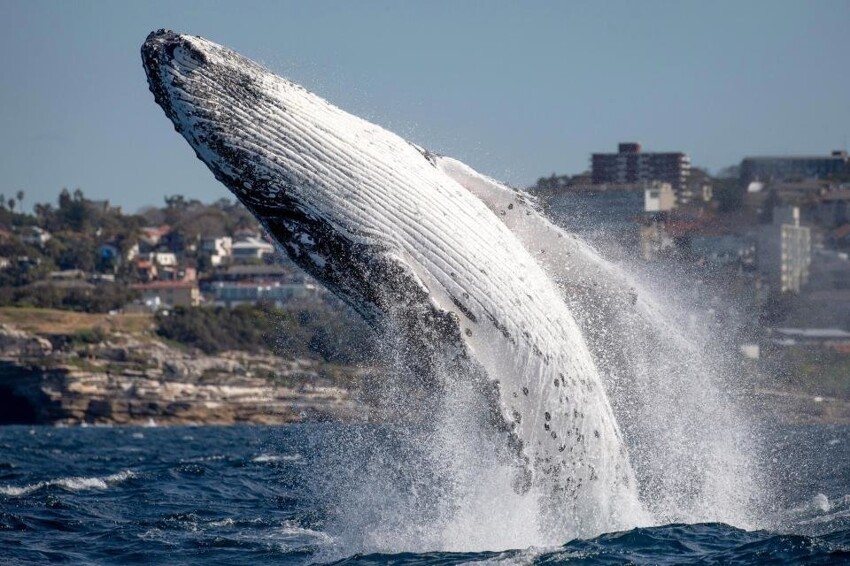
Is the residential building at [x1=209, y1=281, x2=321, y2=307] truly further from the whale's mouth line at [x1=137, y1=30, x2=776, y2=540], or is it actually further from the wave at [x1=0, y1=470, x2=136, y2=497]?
the whale's mouth line at [x1=137, y1=30, x2=776, y2=540]

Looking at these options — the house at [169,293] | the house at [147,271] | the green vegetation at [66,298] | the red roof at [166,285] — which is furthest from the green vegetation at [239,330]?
the house at [147,271]

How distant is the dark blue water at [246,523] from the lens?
11445 mm

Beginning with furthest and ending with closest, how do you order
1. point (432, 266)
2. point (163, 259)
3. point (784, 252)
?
point (163, 259) → point (784, 252) → point (432, 266)

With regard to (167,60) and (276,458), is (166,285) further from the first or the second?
(167,60)

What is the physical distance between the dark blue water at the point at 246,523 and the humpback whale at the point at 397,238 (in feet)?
4.20

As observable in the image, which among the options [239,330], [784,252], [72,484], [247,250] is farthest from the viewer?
[247,250]

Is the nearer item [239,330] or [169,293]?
[239,330]

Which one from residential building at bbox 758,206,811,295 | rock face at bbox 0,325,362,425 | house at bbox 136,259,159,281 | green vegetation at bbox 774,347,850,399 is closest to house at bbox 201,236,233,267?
house at bbox 136,259,159,281

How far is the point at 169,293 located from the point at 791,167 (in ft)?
189

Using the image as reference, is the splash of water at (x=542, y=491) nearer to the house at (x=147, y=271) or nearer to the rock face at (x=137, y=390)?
the rock face at (x=137, y=390)

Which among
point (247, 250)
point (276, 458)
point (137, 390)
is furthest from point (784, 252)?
point (247, 250)

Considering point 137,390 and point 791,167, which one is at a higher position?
point 791,167

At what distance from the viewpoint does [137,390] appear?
76.6 metres

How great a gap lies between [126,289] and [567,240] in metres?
98.5
